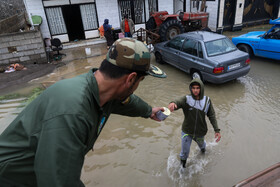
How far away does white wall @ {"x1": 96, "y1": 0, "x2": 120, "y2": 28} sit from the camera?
13.0m

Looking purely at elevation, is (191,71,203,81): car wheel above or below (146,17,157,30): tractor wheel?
below

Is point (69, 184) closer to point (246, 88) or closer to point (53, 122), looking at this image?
point (53, 122)

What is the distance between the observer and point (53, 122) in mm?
1042

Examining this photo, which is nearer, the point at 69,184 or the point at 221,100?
the point at 69,184

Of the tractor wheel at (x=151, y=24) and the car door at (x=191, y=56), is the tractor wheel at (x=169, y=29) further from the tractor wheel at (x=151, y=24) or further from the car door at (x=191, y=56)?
the car door at (x=191, y=56)

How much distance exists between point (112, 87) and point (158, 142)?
3395mm

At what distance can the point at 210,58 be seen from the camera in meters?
6.45

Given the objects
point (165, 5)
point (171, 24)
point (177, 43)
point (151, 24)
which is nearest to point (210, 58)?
point (177, 43)

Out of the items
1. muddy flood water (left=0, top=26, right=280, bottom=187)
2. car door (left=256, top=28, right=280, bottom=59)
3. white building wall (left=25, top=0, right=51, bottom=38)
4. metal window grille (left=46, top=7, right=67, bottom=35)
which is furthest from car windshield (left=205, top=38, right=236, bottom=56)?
white building wall (left=25, top=0, right=51, bottom=38)

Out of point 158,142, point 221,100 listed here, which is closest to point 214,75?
point 221,100

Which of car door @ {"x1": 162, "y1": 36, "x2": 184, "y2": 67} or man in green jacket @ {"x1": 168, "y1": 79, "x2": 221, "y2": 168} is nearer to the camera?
man in green jacket @ {"x1": 168, "y1": 79, "x2": 221, "y2": 168}

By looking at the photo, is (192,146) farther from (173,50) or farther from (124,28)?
(124,28)

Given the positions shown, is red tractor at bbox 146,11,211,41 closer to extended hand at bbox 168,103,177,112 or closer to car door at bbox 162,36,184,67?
car door at bbox 162,36,184,67

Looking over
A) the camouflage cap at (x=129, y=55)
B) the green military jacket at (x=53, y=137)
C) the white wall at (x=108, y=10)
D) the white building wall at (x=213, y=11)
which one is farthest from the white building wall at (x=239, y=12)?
the green military jacket at (x=53, y=137)
